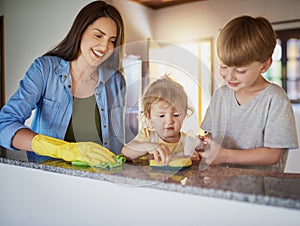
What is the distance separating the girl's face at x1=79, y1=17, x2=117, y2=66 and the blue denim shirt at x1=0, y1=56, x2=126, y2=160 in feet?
0.15

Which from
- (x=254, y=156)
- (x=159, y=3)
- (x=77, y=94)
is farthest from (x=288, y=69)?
(x=77, y=94)

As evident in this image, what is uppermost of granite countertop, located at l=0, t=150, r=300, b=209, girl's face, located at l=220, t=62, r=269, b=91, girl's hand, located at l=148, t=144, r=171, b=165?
girl's face, located at l=220, t=62, r=269, b=91

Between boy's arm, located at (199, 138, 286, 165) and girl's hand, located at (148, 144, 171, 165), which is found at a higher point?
girl's hand, located at (148, 144, 171, 165)

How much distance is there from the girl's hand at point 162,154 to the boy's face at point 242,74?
14.2 inches

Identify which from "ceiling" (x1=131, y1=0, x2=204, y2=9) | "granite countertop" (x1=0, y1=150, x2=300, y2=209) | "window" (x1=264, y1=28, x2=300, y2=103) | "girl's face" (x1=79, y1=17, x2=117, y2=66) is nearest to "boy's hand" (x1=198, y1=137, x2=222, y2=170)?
"granite countertop" (x1=0, y1=150, x2=300, y2=209)

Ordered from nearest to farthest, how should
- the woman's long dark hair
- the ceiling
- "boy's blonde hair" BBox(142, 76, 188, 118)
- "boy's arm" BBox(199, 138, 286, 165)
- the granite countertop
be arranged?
the granite countertop < "boy's blonde hair" BBox(142, 76, 188, 118) < "boy's arm" BBox(199, 138, 286, 165) < the woman's long dark hair < the ceiling

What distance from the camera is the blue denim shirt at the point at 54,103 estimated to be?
0.89 m

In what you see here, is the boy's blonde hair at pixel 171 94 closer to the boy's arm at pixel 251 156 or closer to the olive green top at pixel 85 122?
the boy's arm at pixel 251 156

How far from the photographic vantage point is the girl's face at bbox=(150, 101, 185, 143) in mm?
669

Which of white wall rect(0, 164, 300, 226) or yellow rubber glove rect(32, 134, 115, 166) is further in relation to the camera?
yellow rubber glove rect(32, 134, 115, 166)

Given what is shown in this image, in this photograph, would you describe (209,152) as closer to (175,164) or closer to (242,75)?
(175,164)

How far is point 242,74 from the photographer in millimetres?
940

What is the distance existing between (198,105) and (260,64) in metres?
0.35

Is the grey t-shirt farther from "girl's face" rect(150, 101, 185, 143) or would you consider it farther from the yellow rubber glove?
the yellow rubber glove
